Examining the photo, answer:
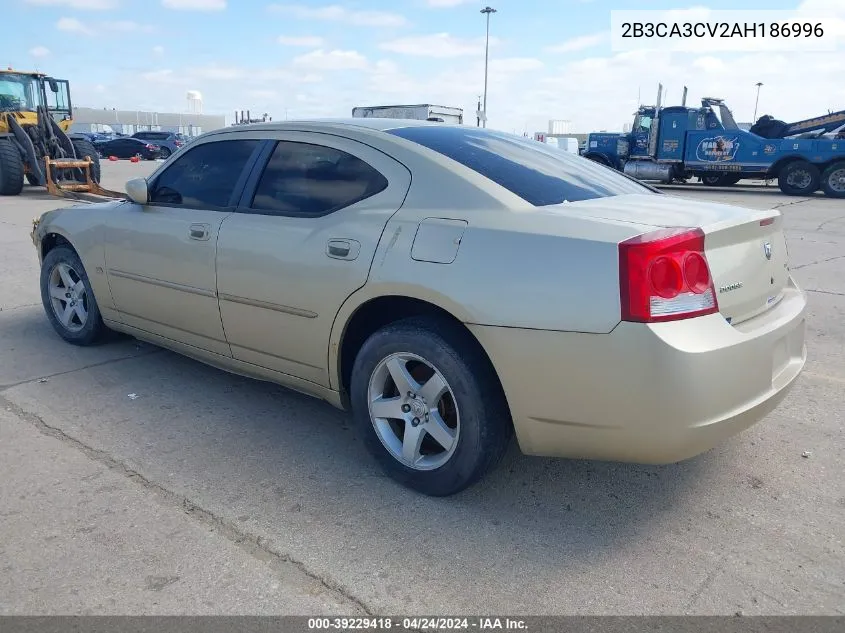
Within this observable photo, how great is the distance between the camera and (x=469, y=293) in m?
2.60

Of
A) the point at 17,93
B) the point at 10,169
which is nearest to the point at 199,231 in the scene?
the point at 10,169

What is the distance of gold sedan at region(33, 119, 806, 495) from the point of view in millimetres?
2379

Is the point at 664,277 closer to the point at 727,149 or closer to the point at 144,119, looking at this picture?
the point at 727,149

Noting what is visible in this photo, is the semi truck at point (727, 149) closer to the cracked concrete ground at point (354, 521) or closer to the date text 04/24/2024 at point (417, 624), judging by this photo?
the cracked concrete ground at point (354, 521)

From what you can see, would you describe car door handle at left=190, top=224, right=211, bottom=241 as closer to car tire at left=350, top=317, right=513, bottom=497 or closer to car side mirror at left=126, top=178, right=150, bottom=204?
car side mirror at left=126, top=178, right=150, bottom=204

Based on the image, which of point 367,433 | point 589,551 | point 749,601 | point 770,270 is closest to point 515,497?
point 589,551

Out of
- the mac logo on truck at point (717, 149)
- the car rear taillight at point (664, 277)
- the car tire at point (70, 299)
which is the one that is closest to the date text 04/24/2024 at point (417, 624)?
the car rear taillight at point (664, 277)

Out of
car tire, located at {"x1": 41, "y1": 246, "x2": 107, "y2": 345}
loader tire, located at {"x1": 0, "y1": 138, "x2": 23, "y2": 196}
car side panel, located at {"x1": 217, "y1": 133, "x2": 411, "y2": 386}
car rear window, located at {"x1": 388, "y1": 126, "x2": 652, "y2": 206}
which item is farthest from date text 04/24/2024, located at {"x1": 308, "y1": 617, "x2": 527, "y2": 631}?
loader tire, located at {"x1": 0, "y1": 138, "x2": 23, "y2": 196}

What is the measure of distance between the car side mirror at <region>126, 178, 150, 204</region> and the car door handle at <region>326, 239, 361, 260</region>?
1.64 meters

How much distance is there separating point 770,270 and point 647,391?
960 millimetres

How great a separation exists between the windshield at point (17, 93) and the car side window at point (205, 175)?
53.8 feet

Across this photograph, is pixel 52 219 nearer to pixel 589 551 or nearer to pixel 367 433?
pixel 367 433

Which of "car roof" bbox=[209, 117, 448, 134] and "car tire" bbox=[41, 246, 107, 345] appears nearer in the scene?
"car roof" bbox=[209, 117, 448, 134]

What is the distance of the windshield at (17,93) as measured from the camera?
1728 cm
